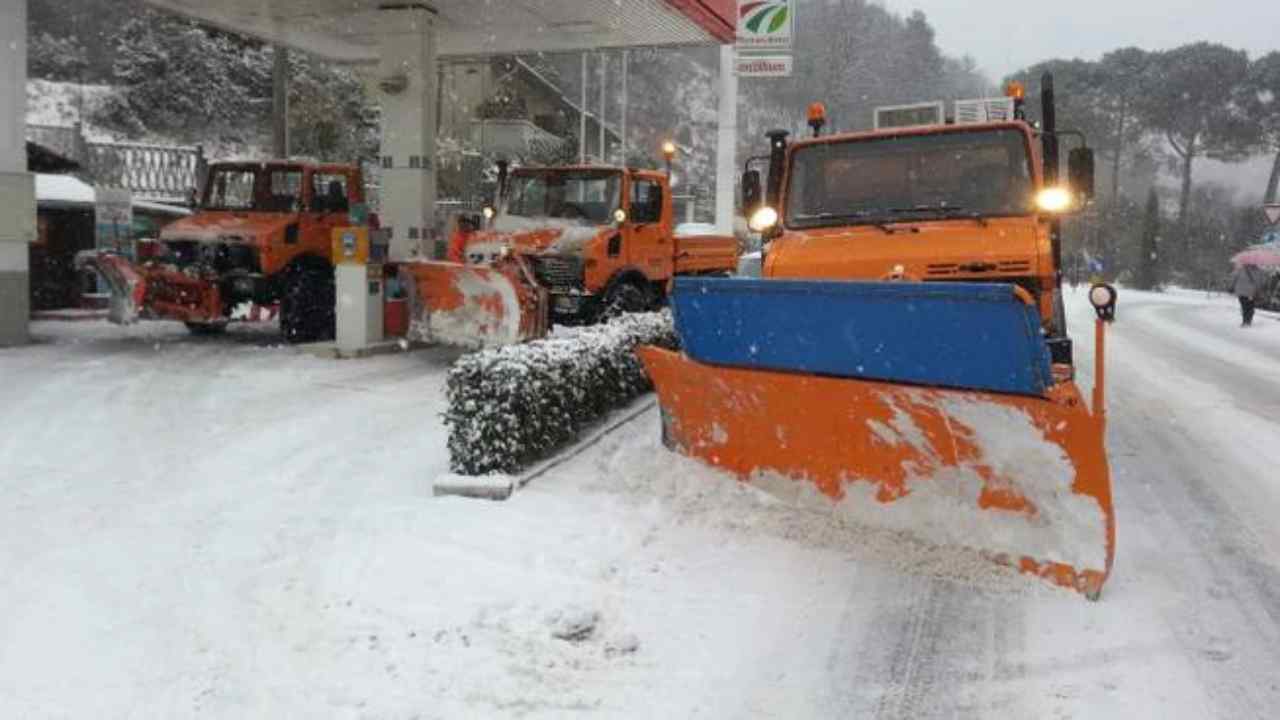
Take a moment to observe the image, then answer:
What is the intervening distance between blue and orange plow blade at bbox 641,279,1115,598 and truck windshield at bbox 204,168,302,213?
28.0ft

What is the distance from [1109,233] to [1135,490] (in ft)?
159

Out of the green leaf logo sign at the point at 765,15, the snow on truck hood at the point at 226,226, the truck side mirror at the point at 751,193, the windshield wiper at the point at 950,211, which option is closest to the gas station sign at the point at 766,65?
the green leaf logo sign at the point at 765,15

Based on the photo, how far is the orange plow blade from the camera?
16.2 feet

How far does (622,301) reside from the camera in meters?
12.0

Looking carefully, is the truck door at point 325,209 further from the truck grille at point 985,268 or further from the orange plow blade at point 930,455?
the truck grille at point 985,268

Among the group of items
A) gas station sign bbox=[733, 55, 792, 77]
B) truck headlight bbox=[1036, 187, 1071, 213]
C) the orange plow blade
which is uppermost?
gas station sign bbox=[733, 55, 792, 77]

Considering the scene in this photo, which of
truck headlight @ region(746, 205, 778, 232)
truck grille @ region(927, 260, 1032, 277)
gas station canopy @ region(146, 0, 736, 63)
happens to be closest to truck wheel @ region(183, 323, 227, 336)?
gas station canopy @ region(146, 0, 736, 63)

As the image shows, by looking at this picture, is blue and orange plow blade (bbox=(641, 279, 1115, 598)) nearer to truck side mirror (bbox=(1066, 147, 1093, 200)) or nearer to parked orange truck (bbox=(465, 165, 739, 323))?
truck side mirror (bbox=(1066, 147, 1093, 200))

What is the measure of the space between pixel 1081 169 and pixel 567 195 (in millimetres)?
6394

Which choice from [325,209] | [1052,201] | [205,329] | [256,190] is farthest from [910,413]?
[205,329]

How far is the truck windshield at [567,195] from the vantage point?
11.9 meters

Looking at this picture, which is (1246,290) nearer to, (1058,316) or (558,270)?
(558,270)

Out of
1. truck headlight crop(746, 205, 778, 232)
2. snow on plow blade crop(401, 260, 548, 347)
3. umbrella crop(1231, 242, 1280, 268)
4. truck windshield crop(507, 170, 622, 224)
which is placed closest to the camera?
truck headlight crop(746, 205, 778, 232)

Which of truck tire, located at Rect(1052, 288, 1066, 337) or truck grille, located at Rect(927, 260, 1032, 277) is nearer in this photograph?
truck grille, located at Rect(927, 260, 1032, 277)
